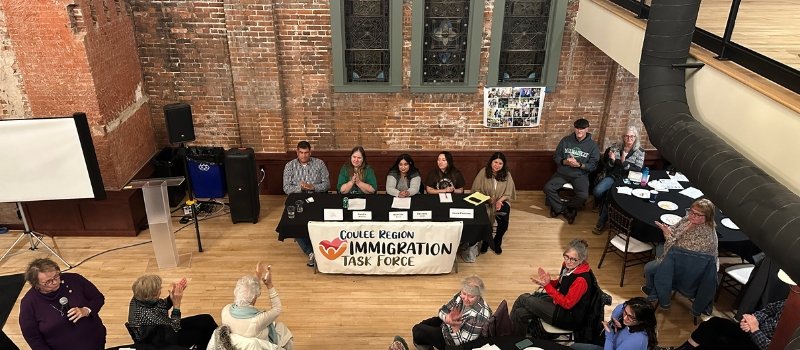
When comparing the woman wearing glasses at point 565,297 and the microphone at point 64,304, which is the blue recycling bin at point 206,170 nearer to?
the microphone at point 64,304

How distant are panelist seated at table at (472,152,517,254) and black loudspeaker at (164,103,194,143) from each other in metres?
3.98

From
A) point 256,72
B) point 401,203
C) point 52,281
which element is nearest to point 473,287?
point 401,203

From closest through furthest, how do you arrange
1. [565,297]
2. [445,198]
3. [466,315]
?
[466,315], [565,297], [445,198]

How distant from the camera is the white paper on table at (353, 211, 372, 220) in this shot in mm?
6230

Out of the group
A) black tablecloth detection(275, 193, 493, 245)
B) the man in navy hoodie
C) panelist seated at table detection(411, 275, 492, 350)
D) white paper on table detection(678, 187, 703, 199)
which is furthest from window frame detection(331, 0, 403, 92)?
panelist seated at table detection(411, 275, 492, 350)

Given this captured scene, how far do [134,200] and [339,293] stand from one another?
318 centimetres

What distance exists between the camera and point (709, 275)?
5555mm

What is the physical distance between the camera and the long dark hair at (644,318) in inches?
161

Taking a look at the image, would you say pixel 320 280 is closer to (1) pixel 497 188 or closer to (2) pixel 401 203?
(2) pixel 401 203

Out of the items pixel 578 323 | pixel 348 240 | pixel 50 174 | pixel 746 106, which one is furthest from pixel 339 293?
pixel 746 106

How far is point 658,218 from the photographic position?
629 centimetres

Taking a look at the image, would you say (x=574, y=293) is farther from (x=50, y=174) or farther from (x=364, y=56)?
(x=50, y=174)

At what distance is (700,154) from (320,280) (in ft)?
14.0

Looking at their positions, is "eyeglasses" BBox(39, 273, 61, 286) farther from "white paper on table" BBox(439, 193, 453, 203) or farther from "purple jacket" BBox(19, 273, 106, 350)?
"white paper on table" BBox(439, 193, 453, 203)
